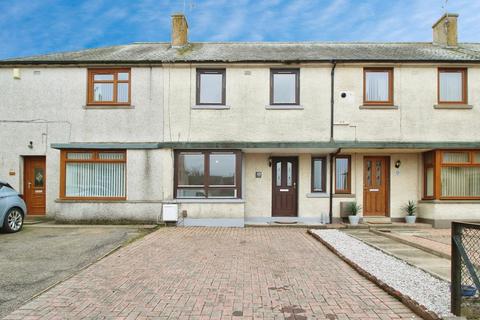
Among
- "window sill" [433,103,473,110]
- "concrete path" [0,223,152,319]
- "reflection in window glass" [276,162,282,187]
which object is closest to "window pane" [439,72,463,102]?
"window sill" [433,103,473,110]

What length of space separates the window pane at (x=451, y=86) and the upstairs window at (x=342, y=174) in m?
4.24

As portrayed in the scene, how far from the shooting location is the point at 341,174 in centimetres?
1392

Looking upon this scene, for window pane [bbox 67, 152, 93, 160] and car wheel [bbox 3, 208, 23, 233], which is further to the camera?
window pane [bbox 67, 152, 93, 160]

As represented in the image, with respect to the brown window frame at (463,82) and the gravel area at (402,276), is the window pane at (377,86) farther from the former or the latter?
the gravel area at (402,276)

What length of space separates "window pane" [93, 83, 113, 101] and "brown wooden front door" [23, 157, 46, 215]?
11.2 ft

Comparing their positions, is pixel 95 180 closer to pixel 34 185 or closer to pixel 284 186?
pixel 34 185

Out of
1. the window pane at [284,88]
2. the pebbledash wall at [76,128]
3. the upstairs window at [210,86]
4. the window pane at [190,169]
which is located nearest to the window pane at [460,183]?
the window pane at [284,88]

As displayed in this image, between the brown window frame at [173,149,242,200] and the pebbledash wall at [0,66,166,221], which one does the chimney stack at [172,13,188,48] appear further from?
the brown window frame at [173,149,242,200]

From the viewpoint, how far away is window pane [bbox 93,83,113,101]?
13.5m

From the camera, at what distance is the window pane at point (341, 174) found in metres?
13.8

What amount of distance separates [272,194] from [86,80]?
8390 millimetres

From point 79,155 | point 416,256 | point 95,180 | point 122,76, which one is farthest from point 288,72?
point 79,155

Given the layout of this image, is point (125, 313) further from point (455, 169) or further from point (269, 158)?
point (455, 169)

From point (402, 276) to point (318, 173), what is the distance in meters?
7.91
